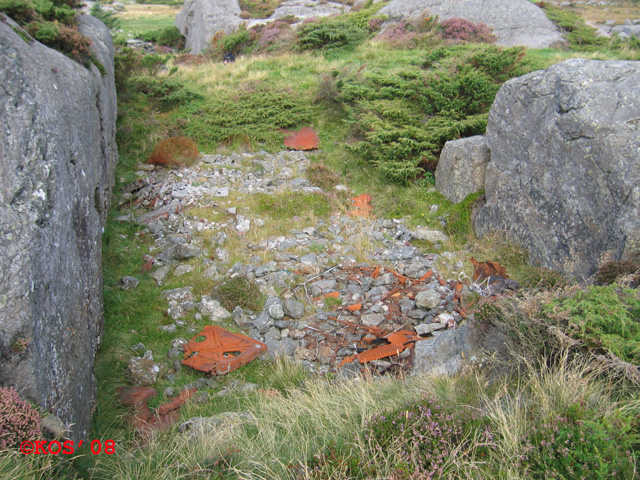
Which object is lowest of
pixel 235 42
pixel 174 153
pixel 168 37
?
pixel 174 153

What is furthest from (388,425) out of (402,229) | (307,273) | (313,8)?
(313,8)

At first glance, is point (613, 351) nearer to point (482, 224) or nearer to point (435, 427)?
point (435, 427)

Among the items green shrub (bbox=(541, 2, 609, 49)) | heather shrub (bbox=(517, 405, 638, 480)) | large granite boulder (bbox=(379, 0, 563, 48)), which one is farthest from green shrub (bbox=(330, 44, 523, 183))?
green shrub (bbox=(541, 2, 609, 49))

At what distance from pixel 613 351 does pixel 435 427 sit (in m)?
1.74

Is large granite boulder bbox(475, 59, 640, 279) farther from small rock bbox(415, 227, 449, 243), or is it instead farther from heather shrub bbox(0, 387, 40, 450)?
heather shrub bbox(0, 387, 40, 450)

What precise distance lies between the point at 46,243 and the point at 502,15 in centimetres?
2081

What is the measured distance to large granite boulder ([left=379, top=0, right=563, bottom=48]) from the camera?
58.0 ft

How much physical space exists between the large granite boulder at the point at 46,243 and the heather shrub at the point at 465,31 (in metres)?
15.4

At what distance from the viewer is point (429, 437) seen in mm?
3039

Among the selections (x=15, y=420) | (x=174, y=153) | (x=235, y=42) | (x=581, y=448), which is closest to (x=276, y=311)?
(x=15, y=420)

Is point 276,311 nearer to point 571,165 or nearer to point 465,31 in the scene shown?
point 571,165

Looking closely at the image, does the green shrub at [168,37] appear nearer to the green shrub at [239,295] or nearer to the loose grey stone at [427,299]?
the green shrub at [239,295]

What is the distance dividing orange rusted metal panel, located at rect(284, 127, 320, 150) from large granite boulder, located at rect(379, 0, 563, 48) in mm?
10802

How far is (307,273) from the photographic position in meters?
7.21
